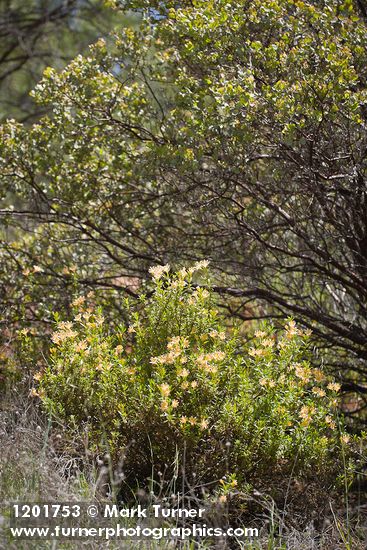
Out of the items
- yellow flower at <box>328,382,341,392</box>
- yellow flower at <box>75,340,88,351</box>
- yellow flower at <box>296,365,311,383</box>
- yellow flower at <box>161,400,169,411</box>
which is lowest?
yellow flower at <box>161,400,169,411</box>

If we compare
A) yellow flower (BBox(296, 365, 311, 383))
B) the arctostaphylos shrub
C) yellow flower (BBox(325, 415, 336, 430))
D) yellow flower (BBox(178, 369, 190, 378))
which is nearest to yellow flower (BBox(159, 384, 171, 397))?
the arctostaphylos shrub

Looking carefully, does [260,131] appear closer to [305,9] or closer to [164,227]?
[305,9]

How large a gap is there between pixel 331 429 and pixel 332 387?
297 mm

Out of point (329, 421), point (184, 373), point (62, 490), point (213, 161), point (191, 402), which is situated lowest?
point (62, 490)

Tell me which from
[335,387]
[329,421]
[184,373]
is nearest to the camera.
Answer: [184,373]

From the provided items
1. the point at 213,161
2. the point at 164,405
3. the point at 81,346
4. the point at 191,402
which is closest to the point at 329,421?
the point at 191,402

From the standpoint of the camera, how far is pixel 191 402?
325cm

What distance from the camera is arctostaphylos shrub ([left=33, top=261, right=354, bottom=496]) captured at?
10.6 feet

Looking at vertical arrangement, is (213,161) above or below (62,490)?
above

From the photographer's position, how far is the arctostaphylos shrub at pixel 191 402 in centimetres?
324

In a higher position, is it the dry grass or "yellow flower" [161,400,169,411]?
"yellow flower" [161,400,169,411]

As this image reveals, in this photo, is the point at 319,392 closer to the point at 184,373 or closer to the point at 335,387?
the point at 335,387

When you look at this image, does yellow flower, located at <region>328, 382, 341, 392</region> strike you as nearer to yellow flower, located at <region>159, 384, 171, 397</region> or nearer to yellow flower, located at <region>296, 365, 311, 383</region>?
yellow flower, located at <region>296, 365, 311, 383</region>

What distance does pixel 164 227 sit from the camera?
16.4ft
